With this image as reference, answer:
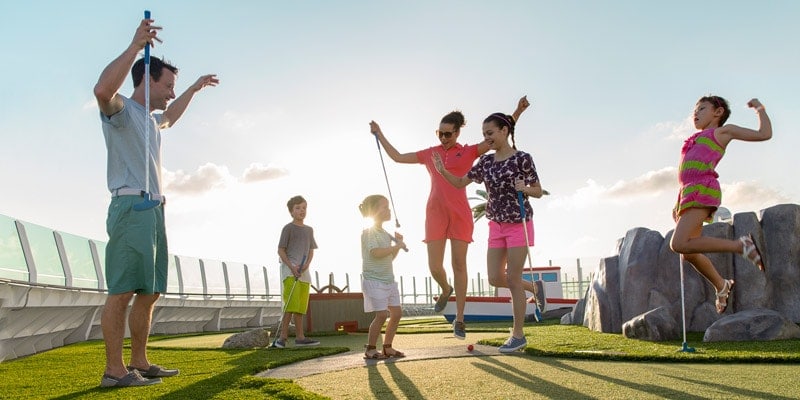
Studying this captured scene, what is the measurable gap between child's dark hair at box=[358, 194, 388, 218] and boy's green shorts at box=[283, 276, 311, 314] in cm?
201

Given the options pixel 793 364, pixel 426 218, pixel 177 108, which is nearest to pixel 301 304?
pixel 426 218

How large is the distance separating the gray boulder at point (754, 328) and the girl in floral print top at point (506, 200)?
1991mm

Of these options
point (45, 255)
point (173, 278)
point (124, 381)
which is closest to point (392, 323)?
point (124, 381)

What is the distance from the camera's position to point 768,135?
429 cm

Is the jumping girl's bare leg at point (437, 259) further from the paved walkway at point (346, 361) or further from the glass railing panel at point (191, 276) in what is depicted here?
the glass railing panel at point (191, 276)

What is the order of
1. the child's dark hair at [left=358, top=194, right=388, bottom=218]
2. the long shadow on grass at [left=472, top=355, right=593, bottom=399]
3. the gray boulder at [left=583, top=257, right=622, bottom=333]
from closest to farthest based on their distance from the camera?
the long shadow on grass at [left=472, top=355, right=593, bottom=399] → the child's dark hair at [left=358, top=194, right=388, bottom=218] → the gray boulder at [left=583, top=257, right=622, bottom=333]

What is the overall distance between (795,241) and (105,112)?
7.01 metres

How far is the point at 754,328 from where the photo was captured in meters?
5.53

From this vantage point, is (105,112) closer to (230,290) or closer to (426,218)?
(426,218)

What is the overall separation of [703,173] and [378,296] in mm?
2482

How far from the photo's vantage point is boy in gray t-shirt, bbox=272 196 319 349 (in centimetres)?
686

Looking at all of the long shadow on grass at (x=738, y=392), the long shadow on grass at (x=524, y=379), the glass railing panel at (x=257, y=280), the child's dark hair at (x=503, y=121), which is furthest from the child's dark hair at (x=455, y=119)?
the glass railing panel at (x=257, y=280)

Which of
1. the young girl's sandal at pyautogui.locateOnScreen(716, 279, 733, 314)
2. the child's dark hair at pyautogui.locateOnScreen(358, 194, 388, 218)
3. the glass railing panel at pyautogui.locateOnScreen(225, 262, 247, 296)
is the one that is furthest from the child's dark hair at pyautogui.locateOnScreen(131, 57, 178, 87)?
the glass railing panel at pyautogui.locateOnScreen(225, 262, 247, 296)

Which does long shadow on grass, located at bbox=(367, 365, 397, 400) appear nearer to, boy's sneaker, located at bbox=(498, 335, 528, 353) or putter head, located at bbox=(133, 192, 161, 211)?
boy's sneaker, located at bbox=(498, 335, 528, 353)
